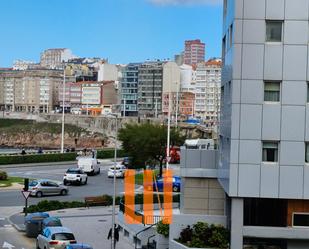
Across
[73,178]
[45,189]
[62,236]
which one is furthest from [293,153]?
[73,178]

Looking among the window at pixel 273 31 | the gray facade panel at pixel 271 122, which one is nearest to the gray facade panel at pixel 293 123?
the gray facade panel at pixel 271 122

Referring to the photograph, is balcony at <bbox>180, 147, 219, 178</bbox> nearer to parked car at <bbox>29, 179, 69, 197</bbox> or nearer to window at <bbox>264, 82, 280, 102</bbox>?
window at <bbox>264, 82, 280, 102</bbox>

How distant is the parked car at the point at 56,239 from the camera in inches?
1078

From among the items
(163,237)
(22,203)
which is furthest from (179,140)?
(163,237)

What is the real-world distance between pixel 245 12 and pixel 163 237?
33.6 feet

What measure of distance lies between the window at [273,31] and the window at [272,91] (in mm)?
1439

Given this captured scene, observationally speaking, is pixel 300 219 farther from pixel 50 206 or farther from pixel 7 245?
pixel 50 206

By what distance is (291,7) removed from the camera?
22656mm

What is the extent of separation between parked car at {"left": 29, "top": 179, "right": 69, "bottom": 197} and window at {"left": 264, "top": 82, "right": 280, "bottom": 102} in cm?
3052

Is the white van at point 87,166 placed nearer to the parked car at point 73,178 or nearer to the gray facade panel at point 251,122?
the parked car at point 73,178

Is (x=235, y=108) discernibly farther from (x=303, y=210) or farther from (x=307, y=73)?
(x=303, y=210)

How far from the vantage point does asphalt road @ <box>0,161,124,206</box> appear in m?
49.0

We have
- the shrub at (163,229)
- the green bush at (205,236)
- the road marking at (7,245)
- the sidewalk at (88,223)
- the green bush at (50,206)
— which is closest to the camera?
the green bush at (205,236)

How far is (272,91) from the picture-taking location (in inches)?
910
